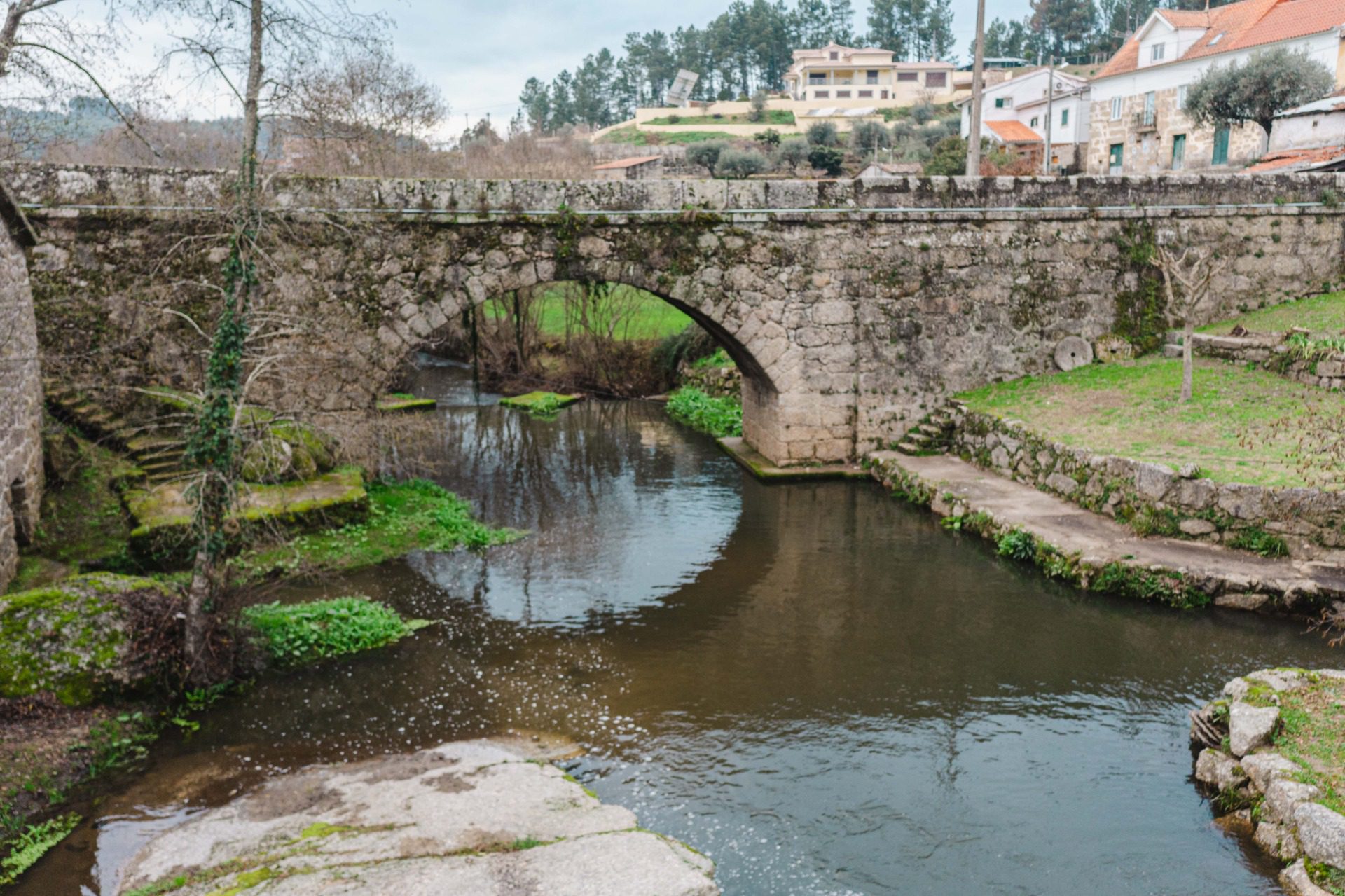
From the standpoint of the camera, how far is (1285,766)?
20.2ft

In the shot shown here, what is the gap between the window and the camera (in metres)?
35.3

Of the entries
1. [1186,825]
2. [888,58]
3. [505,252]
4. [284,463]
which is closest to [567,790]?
[1186,825]

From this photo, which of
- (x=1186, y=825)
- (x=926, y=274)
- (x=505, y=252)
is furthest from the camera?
(x=926, y=274)

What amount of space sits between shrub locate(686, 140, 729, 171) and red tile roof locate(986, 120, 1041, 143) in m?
12.9

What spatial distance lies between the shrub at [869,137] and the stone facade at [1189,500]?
45.7 m

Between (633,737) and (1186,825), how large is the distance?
3678 mm

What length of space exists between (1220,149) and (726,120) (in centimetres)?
4248

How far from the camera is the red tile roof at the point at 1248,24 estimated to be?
1375 inches

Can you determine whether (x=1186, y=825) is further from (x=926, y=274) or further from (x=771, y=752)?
(x=926, y=274)

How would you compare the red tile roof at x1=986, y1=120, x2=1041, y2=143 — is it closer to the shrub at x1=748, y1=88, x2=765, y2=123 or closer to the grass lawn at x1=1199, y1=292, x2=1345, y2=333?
the shrub at x1=748, y1=88, x2=765, y2=123

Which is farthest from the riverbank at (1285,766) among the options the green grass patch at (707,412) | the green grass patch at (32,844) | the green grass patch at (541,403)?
the green grass patch at (541,403)

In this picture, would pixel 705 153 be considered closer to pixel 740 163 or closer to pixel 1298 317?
pixel 740 163

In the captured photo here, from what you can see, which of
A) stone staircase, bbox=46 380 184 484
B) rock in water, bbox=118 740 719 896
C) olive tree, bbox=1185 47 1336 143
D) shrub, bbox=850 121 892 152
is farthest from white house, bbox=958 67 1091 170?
rock in water, bbox=118 740 719 896

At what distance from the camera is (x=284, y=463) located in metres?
11.8
